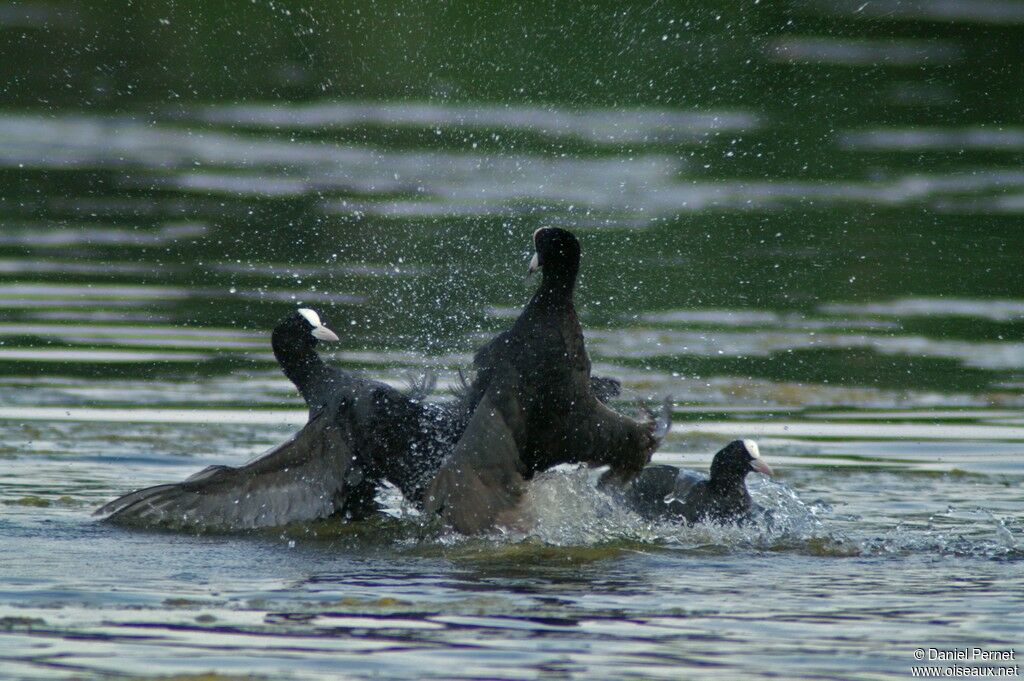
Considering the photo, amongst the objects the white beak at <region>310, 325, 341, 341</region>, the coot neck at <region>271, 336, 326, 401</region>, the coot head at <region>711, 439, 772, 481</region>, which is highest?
the white beak at <region>310, 325, 341, 341</region>

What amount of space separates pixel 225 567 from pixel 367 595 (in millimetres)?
708

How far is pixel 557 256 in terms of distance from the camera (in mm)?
6965

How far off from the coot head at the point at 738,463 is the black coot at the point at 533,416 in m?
0.55

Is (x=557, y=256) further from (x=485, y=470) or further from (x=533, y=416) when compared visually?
(x=485, y=470)

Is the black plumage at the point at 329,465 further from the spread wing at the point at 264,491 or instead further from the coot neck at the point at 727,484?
the coot neck at the point at 727,484

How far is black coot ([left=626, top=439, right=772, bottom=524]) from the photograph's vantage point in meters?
7.38

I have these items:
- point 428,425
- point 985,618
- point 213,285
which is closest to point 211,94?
point 213,285

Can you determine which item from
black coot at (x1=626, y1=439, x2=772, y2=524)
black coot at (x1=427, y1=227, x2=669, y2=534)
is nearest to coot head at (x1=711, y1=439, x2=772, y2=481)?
black coot at (x1=626, y1=439, x2=772, y2=524)

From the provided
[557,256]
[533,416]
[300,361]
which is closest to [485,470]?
[533,416]

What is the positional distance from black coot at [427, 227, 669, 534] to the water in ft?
0.58

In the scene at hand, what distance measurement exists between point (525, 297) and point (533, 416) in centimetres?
394

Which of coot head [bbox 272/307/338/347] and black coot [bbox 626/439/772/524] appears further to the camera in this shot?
coot head [bbox 272/307/338/347]

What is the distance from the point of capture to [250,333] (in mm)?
10086

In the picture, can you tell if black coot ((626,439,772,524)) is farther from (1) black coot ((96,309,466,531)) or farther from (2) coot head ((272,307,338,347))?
(2) coot head ((272,307,338,347))
